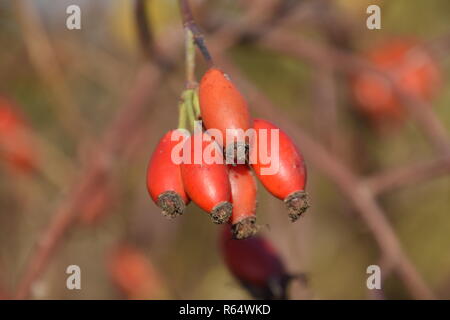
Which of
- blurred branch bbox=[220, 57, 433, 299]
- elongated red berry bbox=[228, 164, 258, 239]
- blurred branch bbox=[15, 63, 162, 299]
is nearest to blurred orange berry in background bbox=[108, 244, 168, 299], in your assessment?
blurred branch bbox=[15, 63, 162, 299]

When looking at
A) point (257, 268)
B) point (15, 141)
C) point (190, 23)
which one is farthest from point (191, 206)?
point (190, 23)

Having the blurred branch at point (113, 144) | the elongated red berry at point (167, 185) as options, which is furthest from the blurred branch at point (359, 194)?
the elongated red berry at point (167, 185)

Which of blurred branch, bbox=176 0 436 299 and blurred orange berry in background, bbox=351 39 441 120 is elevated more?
blurred orange berry in background, bbox=351 39 441 120

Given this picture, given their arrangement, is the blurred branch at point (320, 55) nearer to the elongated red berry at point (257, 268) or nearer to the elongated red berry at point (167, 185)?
the elongated red berry at point (257, 268)

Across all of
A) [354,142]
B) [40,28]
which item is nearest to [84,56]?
[40,28]

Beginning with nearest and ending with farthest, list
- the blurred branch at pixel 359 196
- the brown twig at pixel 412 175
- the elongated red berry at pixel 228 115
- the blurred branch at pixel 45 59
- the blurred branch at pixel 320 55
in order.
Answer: the elongated red berry at pixel 228 115, the blurred branch at pixel 359 196, the brown twig at pixel 412 175, the blurred branch at pixel 320 55, the blurred branch at pixel 45 59

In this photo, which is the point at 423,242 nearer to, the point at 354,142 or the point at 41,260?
the point at 354,142

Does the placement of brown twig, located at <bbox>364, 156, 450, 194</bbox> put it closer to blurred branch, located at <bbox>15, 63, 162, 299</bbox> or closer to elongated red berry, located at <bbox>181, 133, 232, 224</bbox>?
blurred branch, located at <bbox>15, 63, 162, 299</bbox>
